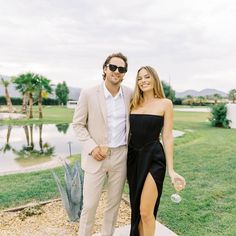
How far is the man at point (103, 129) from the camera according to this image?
106 inches

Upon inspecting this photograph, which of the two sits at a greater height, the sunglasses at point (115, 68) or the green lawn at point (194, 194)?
the sunglasses at point (115, 68)

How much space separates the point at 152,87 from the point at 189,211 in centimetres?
242

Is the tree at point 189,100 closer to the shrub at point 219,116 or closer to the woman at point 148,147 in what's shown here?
the shrub at point 219,116

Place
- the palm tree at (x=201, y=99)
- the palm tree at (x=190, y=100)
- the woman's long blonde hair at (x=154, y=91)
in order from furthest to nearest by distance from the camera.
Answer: the palm tree at (x=190, y=100) → the palm tree at (x=201, y=99) → the woman's long blonde hair at (x=154, y=91)

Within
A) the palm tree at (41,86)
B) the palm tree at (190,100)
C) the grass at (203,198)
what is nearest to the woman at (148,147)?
the grass at (203,198)

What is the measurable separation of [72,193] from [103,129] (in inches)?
51.2

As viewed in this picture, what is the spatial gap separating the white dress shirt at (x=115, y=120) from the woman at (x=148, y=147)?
94mm

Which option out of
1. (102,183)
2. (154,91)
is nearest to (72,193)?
(102,183)

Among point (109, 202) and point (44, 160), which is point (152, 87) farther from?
point (44, 160)

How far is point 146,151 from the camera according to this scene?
2.63m

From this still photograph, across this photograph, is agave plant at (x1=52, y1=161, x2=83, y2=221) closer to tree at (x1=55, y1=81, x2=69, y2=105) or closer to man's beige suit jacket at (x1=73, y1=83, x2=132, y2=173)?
man's beige suit jacket at (x1=73, y1=83, x2=132, y2=173)

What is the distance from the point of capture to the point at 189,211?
14.0ft

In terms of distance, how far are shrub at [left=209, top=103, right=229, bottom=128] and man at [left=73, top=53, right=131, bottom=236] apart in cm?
1633

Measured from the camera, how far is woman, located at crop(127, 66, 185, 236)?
8.57ft
